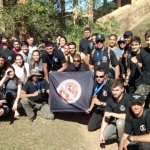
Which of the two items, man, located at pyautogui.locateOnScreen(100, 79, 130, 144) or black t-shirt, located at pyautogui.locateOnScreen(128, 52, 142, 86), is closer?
man, located at pyautogui.locateOnScreen(100, 79, 130, 144)

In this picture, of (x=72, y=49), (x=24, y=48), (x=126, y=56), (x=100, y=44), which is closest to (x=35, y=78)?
(x=72, y=49)

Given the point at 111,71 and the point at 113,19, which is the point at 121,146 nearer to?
the point at 111,71

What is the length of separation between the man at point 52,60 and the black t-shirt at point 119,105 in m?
2.08

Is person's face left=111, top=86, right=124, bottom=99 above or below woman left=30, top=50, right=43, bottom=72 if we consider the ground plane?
below

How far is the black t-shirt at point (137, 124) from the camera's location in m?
5.45

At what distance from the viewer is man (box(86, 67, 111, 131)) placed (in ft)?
23.4

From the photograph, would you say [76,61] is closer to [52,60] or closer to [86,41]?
[52,60]

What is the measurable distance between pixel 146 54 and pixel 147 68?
0.30 m

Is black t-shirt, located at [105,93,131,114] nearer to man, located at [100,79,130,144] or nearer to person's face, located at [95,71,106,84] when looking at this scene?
man, located at [100,79,130,144]

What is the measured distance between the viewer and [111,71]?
802 centimetres

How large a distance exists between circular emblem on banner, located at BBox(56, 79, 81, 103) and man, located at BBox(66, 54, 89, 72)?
32 cm

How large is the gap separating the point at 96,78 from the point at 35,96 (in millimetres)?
1638

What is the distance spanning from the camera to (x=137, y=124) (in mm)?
5594

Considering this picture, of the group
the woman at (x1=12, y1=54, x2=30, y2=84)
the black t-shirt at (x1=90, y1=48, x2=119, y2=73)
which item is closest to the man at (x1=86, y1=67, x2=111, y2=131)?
the black t-shirt at (x1=90, y1=48, x2=119, y2=73)
